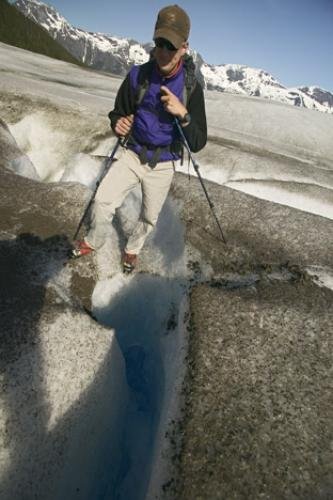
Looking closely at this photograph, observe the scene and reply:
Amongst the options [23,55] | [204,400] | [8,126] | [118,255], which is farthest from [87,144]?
[23,55]

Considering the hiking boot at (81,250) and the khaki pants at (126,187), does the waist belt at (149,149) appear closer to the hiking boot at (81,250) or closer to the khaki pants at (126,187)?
the khaki pants at (126,187)

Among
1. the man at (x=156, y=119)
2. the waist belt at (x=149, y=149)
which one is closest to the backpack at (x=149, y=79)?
the man at (x=156, y=119)

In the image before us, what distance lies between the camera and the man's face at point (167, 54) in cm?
800

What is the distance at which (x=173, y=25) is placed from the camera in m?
7.91

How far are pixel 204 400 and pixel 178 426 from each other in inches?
31.1

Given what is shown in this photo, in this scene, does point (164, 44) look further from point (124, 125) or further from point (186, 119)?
point (124, 125)

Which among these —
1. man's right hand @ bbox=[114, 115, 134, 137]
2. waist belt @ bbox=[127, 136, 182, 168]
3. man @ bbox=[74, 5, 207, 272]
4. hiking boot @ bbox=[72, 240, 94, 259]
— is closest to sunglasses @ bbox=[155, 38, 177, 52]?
man @ bbox=[74, 5, 207, 272]

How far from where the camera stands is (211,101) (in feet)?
172

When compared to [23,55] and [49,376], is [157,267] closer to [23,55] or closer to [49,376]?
[49,376]

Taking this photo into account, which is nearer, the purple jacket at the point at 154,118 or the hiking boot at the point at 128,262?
the purple jacket at the point at 154,118

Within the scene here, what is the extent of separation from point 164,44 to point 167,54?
237 mm

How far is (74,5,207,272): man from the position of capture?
8156 mm

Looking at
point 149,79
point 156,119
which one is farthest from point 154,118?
point 149,79

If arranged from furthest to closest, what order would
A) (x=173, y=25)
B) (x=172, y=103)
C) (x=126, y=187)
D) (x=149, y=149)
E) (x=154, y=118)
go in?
1. (x=126, y=187)
2. (x=149, y=149)
3. (x=154, y=118)
4. (x=172, y=103)
5. (x=173, y=25)
